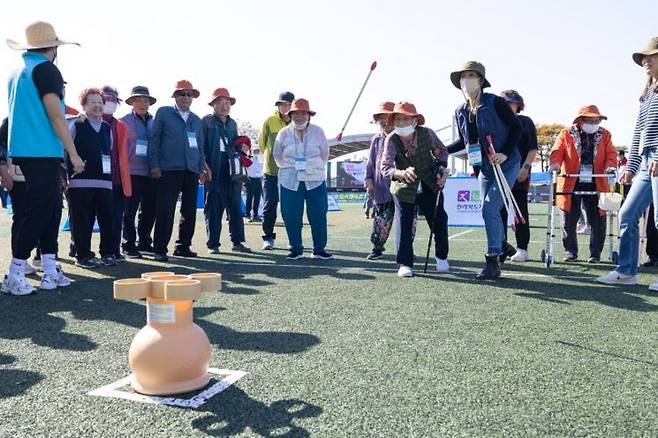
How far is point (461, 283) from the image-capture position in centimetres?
504

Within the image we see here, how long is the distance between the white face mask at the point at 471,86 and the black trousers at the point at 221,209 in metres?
3.60

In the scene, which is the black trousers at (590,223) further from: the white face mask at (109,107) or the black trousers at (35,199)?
the black trousers at (35,199)

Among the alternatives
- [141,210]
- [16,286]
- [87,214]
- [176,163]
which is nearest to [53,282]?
[16,286]

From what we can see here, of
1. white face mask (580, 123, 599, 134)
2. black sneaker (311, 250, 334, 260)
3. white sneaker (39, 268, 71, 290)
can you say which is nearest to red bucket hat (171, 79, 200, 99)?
black sneaker (311, 250, 334, 260)

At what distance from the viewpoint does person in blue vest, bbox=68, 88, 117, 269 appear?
19.2 feet

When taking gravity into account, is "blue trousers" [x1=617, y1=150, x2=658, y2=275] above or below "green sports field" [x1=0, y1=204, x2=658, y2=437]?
above

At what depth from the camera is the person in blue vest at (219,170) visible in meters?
7.62

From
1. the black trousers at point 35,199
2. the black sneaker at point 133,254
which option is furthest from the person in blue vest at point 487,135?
the black sneaker at point 133,254

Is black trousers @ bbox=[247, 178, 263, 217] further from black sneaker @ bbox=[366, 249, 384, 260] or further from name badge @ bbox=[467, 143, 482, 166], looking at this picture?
name badge @ bbox=[467, 143, 482, 166]

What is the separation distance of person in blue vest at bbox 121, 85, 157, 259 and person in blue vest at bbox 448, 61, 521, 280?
3759 mm

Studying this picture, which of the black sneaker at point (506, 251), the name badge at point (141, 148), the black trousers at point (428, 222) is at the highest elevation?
the name badge at point (141, 148)

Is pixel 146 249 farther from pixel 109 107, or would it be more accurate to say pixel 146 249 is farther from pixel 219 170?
pixel 109 107

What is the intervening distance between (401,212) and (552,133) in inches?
2694

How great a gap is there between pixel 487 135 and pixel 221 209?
3883mm
